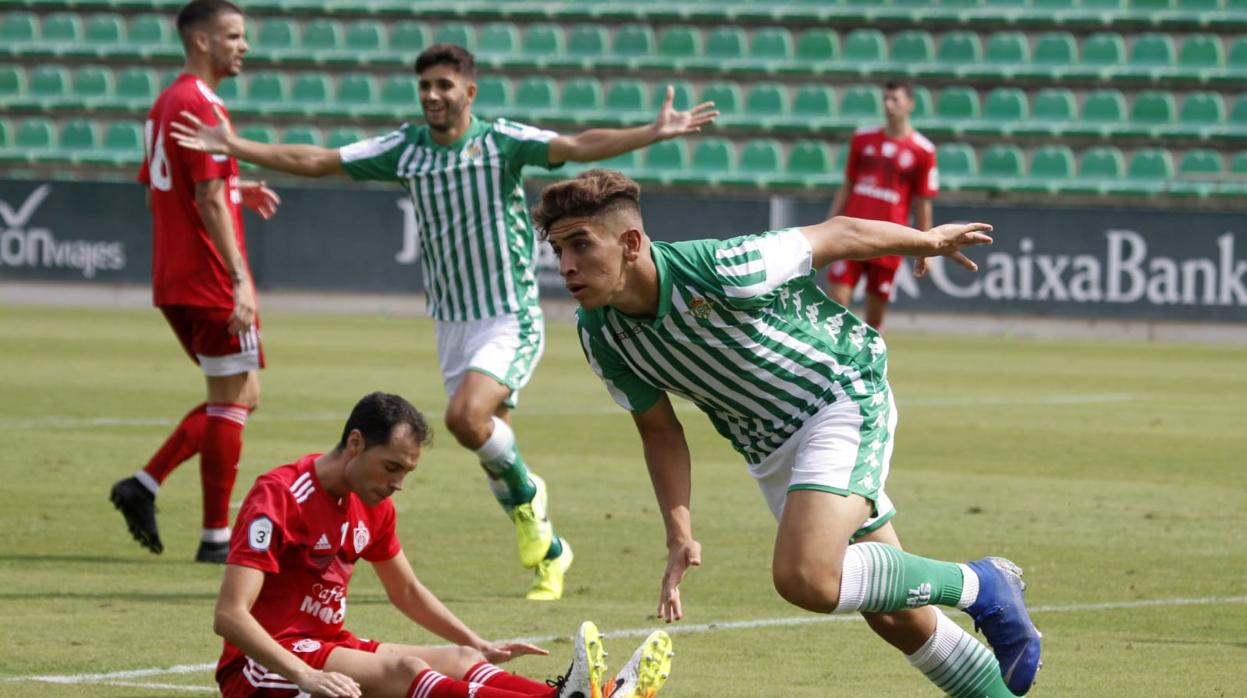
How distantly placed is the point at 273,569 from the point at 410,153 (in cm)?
363

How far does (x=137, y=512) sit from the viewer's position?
7.93m

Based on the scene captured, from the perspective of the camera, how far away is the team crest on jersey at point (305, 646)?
15.8 ft

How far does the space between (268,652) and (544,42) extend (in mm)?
23984

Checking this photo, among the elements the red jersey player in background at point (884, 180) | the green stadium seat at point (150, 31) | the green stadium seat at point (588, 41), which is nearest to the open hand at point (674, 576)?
the red jersey player in background at point (884, 180)

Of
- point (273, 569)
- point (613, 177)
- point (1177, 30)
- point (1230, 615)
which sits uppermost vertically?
point (1177, 30)

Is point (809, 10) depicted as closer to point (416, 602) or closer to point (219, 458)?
point (219, 458)

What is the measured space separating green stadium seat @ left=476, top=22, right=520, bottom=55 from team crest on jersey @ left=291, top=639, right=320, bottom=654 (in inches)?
930

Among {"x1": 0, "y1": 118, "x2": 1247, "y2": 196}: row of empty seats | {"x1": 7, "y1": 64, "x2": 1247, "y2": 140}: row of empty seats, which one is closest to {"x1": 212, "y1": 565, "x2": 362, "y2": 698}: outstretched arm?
{"x1": 0, "y1": 118, "x2": 1247, "y2": 196}: row of empty seats

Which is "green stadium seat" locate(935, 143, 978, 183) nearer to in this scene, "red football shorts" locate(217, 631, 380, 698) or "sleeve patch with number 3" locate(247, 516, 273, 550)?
"red football shorts" locate(217, 631, 380, 698)

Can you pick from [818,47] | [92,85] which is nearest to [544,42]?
[818,47]

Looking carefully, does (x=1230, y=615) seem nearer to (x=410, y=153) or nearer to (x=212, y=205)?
(x=410, y=153)

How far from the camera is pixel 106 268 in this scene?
24.3 meters

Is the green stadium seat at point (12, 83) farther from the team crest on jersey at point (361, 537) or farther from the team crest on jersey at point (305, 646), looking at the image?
the team crest on jersey at point (305, 646)

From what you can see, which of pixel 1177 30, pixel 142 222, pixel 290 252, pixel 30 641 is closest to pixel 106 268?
pixel 142 222
